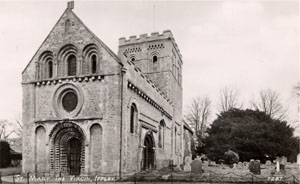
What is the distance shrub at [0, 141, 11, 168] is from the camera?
108ft

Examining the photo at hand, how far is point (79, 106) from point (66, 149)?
10.0 feet

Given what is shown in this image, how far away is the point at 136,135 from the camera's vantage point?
22.6m

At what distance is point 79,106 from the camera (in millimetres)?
20141

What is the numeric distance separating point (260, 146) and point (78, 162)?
24.9m

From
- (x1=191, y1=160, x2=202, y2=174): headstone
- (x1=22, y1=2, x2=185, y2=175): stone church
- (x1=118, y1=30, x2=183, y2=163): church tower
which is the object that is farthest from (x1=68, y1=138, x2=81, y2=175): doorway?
(x1=118, y1=30, x2=183, y2=163): church tower

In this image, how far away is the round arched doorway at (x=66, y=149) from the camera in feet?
66.4

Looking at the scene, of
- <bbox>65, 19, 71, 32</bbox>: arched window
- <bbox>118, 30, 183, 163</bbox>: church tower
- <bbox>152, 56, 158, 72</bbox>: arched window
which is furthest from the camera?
<bbox>152, 56, 158, 72</bbox>: arched window

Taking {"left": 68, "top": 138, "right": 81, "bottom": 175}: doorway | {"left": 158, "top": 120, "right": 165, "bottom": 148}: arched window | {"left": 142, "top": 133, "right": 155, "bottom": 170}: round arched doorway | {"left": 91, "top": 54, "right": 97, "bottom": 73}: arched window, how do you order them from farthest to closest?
{"left": 158, "top": 120, "right": 165, "bottom": 148}: arched window → {"left": 142, "top": 133, "right": 155, "bottom": 170}: round arched doorway → {"left": 91, "top": 54, "right": 97, "bottom": 73}: arched window → {"left": 68, "top": 138, "right": 81, "bottom": 175}: doorway

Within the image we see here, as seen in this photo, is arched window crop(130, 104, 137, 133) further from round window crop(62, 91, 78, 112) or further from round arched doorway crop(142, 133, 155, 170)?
round window crop(62, 91, 78, 112)

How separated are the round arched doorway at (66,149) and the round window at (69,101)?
1.13 meters

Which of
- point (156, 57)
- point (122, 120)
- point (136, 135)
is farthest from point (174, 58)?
point (122, 120)

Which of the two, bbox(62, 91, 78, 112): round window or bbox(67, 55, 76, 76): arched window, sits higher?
bbox(67, 55, 76, 76): arched window

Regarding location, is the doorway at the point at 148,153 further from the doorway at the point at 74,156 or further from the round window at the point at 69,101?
the round window at the point at 69,101

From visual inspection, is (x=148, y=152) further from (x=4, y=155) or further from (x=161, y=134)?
(x=4, y=155)
